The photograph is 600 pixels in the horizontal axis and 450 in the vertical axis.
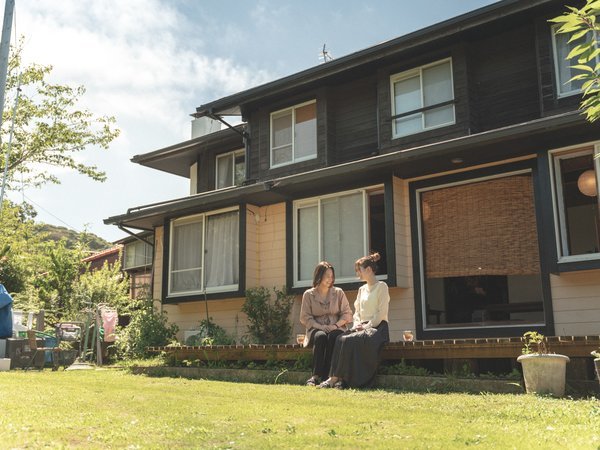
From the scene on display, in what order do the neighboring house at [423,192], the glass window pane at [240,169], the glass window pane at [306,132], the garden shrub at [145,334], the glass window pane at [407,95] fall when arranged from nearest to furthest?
the neighboring house at [423,192] < the glass window pane at [407,95] < the garden shrub at [145,334] < the glass window pane at [306,132] < the glass window pane at [240,169]

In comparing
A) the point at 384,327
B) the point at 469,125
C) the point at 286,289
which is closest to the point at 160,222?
the point at 286,289

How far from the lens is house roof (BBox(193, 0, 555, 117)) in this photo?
959 centimetres

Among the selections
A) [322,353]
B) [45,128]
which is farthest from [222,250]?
[45,128]

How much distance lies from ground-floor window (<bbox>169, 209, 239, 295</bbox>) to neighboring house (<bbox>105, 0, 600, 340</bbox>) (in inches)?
1.2

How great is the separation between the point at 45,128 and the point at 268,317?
1344cm

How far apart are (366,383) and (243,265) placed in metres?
5.35

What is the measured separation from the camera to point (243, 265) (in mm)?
11547

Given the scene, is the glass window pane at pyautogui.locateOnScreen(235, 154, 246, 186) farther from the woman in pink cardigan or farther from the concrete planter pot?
the concrete planter pot

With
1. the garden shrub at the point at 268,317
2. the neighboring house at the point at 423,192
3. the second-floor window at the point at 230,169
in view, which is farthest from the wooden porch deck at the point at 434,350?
the second-floor window at the point at 230,169

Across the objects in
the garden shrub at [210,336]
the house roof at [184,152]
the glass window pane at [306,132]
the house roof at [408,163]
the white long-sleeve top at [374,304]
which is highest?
the house roof at [184,152]

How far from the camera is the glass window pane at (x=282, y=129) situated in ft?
41.4

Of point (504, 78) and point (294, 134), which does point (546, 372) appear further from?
point (294, 134)

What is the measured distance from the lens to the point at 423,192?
10094 millimetres

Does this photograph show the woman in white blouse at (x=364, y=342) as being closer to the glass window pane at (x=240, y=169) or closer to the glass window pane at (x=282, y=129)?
the glass window pane at (x=282, y=129)
